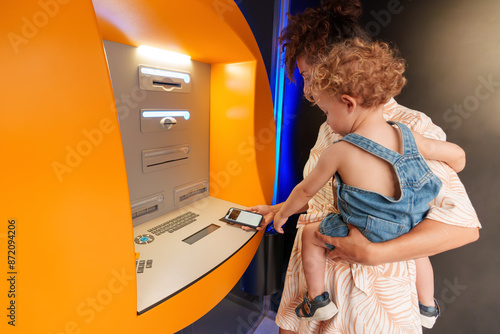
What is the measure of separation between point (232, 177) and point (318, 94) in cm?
82

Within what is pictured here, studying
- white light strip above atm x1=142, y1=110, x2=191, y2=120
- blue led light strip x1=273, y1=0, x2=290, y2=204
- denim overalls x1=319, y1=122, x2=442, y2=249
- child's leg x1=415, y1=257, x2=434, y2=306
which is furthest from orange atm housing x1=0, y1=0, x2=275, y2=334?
blue led light strip x1=273, y1=0, x2=290, y2=204

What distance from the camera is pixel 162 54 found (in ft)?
3.99

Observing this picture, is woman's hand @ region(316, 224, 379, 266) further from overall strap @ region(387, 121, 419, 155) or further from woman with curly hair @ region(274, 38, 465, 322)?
overall strap @ region(387, 121, 419, 155)

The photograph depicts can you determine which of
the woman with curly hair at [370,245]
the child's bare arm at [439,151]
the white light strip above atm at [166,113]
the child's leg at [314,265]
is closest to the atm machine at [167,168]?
the white light strip above atm at [166,113]

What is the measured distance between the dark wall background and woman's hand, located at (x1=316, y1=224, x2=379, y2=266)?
99cm

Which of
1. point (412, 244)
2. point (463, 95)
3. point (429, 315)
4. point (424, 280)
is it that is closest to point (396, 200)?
point (412, 244)

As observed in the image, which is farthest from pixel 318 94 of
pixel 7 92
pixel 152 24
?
pixel 7 92

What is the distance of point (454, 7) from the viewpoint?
1313 mm

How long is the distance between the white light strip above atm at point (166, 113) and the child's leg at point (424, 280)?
3.99 ft

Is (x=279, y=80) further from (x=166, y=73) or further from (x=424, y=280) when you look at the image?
(x=424, y=280)

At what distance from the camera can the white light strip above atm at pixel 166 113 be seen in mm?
1195

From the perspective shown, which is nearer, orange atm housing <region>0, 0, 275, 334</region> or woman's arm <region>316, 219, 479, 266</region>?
orange atm housing <region>0, 0, 275, 334</region>

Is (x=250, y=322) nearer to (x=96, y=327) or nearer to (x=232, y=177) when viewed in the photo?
(x=232, y=177)

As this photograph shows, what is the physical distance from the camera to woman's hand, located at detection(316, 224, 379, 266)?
0.80m
